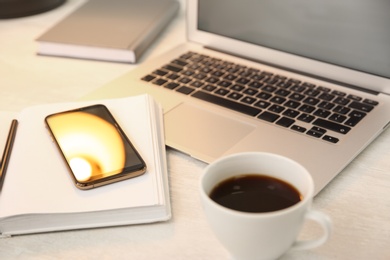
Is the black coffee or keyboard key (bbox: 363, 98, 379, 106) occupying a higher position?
the black coffee

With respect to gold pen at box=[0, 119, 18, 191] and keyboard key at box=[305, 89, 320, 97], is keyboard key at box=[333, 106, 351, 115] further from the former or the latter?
gold pen at box=[0, 119, 18, 191]

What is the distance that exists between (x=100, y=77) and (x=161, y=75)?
107 millimetres

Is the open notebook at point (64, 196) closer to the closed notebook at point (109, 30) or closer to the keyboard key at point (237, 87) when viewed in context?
the keyboard key at point (237, 87)

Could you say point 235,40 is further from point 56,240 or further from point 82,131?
point 56,240

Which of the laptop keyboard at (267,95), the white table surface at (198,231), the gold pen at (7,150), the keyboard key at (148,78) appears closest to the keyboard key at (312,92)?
the laptop keyboard at (267,95)

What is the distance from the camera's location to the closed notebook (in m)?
0.92

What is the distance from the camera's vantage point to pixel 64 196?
56 cm

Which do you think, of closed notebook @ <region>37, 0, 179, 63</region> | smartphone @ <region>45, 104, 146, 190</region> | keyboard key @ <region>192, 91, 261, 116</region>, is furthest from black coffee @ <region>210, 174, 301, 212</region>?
closed notebook @ <region>37, 0, 179, 63</region>

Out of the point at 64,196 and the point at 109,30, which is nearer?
the point at 64,196

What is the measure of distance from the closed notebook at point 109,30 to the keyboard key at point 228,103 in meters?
0.19

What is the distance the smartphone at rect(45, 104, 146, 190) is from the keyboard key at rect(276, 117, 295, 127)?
0.63ft

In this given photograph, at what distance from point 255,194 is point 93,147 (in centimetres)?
21

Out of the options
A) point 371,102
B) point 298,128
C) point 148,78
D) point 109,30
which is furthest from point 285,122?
point 109,30

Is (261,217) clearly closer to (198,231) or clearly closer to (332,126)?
(198,231)
